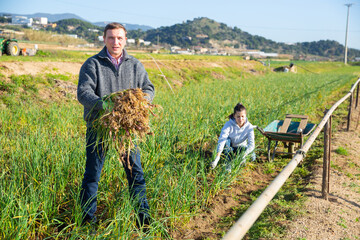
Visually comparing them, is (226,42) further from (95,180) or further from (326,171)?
(95,180)

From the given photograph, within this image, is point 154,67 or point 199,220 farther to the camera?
point 154,67

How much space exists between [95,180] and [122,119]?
1.95 feet

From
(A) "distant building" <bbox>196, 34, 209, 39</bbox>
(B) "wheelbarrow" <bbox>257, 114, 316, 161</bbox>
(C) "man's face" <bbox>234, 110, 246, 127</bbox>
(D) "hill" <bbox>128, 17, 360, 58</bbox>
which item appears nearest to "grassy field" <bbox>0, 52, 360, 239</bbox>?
(B) "wheelbarrow" <bbox>257, 114, 316, 161</bbox>

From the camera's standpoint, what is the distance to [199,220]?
307 cm

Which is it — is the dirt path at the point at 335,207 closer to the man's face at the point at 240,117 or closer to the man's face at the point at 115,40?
the man's face at the point at 240,117

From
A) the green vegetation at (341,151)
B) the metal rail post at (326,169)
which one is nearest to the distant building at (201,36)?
the green vegetation at (341,151)

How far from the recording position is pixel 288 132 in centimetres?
529

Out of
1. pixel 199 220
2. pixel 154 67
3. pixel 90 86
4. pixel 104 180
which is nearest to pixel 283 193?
pixel 199 220

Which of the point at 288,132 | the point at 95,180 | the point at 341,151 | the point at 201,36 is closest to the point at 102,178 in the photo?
the point at 95,180

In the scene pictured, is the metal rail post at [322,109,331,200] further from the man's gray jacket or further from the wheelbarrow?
the man's gray jacket

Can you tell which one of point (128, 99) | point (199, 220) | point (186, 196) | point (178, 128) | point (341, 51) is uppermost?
point (341, 51)

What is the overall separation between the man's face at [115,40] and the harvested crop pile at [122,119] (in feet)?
1.21

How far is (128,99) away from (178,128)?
246cm

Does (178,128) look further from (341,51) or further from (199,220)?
(341,51)
